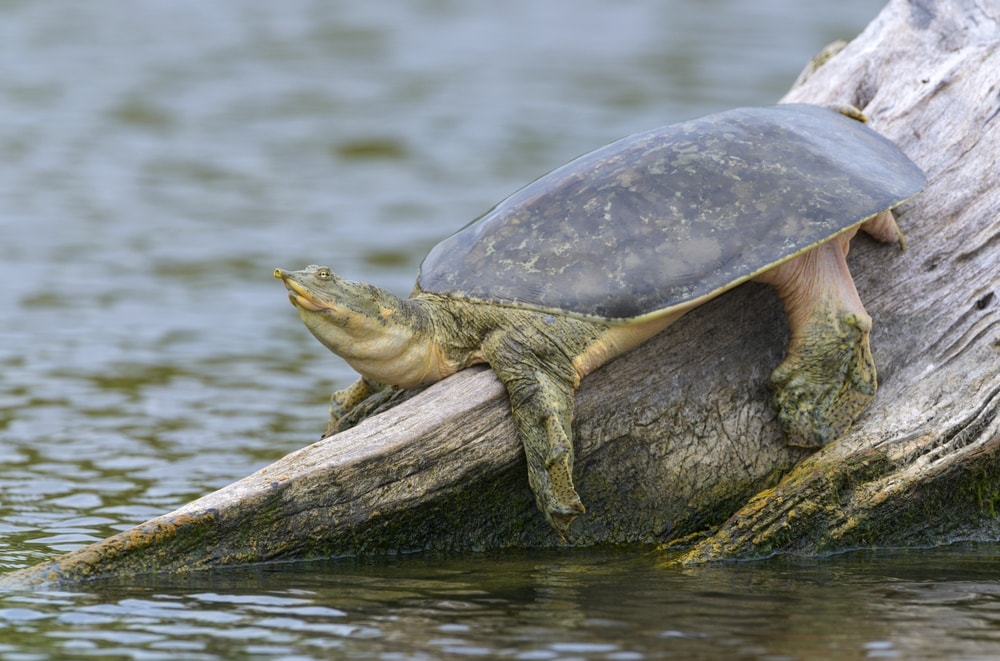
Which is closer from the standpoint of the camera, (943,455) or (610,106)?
(943,455)

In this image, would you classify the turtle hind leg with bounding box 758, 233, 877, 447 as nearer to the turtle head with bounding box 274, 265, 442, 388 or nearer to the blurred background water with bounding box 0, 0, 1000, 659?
the blurred background water with bounding box 0, 0, 1000, 659

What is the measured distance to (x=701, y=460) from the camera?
14.3 ft

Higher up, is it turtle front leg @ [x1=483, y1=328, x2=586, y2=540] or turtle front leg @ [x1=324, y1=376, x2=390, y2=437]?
turtle front leg @ [x1=324, y1=376, x2=390, y2=437]

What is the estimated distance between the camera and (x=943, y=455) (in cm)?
422

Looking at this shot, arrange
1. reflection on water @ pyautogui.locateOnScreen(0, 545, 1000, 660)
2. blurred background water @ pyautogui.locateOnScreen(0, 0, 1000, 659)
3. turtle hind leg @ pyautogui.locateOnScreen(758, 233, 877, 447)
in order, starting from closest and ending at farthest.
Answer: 1. reflection on water @ pyautogui.locateOnScreen(0, 545, 1000, 660)
2. blurred background water @ pyautogui.locateOnScreen(0, 0, 1000, 659)
3. turtle hind leg @ pyautogui.locateOnScreen(758, 233, 877, 447)

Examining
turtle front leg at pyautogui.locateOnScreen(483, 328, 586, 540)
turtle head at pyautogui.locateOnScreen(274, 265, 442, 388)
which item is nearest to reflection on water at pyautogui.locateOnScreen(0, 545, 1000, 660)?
turtle front leg at pyautogui.locateOnScreen(483, 328, 586, 540)

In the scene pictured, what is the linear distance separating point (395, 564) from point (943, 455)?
4.94 ft

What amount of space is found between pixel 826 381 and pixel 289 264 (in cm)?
528

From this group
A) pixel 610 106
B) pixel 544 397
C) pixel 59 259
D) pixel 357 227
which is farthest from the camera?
pixel 610 106

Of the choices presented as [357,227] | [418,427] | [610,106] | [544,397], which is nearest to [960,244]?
[544,397]

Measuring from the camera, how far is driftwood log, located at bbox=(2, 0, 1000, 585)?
13.4 feet

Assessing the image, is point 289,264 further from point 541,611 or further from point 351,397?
point 541,611

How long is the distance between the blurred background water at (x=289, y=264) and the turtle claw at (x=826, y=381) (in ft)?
1.23

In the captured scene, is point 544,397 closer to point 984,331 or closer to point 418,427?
point 418,427
